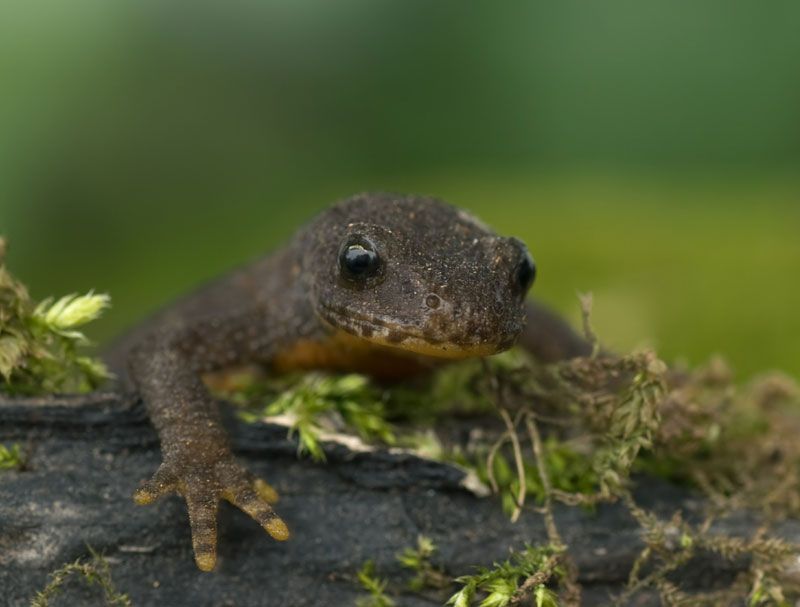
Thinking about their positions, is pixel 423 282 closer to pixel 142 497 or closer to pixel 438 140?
pixel 142 497

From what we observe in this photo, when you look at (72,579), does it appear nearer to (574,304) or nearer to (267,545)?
(267,545)

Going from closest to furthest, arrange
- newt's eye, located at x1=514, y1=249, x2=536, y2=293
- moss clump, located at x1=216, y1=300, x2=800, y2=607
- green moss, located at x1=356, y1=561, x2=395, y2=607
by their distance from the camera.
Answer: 1. green moss, located at x1=356, y1=561, x2=395, y2=607
2. moss clump, located at x1=216, y1=300, x2=800, y2=607
3. newt's eye, located at x1=514, y1=249, x2=536, y2=293

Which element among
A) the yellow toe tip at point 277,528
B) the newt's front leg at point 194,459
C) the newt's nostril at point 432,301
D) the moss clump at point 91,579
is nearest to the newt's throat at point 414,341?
the newt's nostril at point 432,301

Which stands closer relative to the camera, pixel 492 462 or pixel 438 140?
pixel 492 462

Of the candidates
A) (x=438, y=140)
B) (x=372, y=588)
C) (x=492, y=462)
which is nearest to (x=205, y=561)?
(x=372, y=588)

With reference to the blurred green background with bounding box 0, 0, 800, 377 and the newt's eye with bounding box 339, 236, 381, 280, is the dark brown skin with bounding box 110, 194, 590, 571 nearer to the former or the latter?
the newt's eye with bounding box 339, 236, 381, 280

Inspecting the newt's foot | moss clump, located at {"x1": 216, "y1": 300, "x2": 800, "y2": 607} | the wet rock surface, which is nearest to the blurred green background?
moss clump, located at {"x1": 216, "y1": 300, "x2": 800, "y2": 607}
